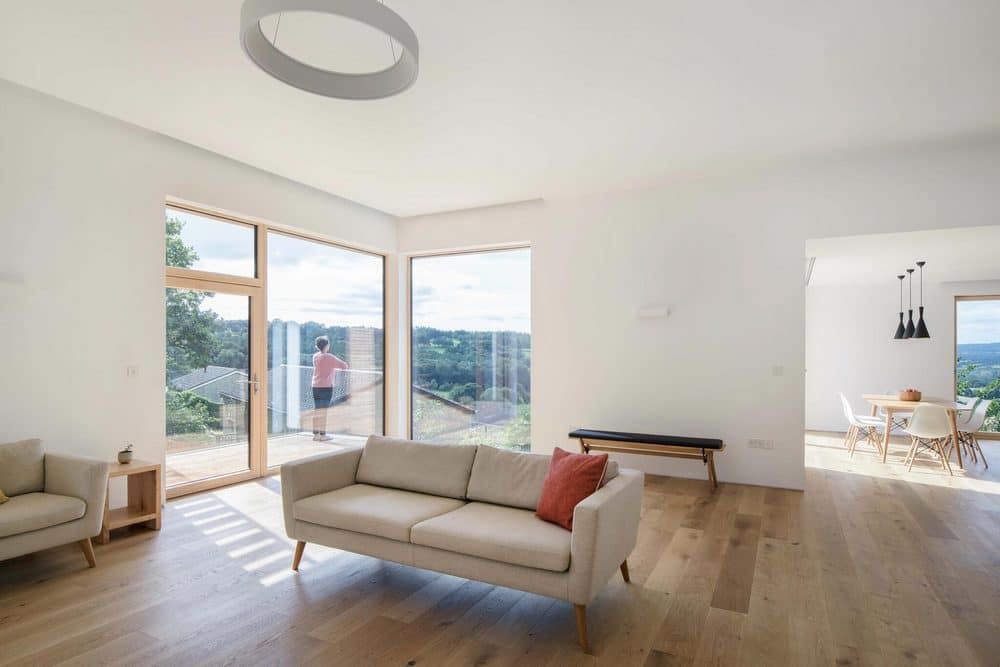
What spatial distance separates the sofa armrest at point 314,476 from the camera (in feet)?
10.6

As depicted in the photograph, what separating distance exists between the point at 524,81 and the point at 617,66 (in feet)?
1.91

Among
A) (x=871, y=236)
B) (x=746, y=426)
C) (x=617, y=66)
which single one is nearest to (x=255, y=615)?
(x=617, y=66)

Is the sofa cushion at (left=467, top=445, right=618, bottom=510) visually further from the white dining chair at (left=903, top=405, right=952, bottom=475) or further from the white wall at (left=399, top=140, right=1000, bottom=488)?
the white dining chair at (left=903, top=405, right=952, bottom=475)

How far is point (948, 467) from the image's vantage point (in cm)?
574

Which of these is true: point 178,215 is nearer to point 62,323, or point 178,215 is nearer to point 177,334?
point 177,334

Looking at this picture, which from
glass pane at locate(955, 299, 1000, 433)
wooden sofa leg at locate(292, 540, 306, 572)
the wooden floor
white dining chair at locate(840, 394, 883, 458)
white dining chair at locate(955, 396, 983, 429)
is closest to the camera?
the wooden floor

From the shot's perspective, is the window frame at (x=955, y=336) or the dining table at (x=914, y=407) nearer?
the dining table at (x=914, y=407)

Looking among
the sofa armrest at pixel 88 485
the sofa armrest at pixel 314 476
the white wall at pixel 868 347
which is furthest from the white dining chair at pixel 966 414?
the sofa armrest at pixel 88 485

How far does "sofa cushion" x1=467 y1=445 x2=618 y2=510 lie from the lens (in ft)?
10.1

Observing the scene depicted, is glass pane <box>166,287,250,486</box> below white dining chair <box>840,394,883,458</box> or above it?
above

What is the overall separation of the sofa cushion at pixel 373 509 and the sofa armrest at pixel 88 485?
48.4 inches

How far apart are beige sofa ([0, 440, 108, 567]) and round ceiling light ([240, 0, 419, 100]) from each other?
8.47 feet

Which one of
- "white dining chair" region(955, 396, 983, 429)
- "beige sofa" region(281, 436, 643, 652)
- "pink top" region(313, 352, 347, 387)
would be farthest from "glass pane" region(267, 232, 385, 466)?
"white dining chair" region(955, 396, 983, 429)

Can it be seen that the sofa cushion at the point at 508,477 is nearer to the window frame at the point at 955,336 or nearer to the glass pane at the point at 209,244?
the glass pane at the point at 209,244
